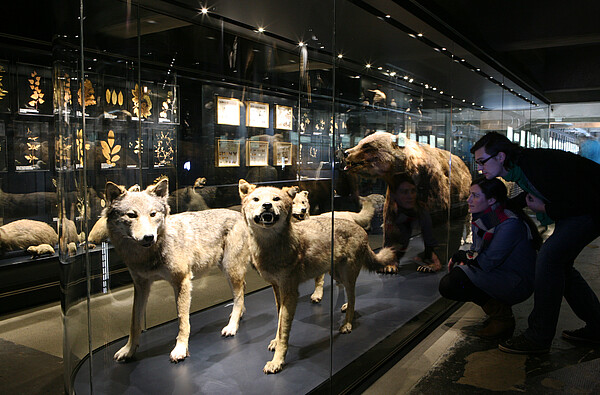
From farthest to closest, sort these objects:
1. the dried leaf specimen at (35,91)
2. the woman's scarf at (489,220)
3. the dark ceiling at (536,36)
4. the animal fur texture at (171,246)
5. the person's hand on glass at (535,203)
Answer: the dried leaf specimen at (35,91) → the dark ceiling at (536,36) → the woman's scarf at (489,220) → the person's hand on glass at (535,203) → the animal fur texture at (171,246)

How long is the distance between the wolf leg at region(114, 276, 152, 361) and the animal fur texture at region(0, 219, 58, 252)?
2957 millimetres

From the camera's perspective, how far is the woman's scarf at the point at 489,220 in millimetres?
3289

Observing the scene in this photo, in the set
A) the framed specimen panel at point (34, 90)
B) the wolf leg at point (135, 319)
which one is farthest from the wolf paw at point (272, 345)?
the framed specimen panel at point (34, 90)

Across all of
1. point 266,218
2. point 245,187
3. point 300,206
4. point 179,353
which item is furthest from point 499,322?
point 179,353

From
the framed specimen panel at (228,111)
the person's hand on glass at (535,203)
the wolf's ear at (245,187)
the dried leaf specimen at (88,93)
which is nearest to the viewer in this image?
the dried leaf specimen at (88,93)

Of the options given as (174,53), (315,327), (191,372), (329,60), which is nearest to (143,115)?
(174,53)

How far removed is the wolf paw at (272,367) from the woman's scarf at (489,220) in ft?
6.12

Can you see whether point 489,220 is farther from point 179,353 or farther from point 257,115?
point 179,353

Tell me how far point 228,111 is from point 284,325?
3.46ft

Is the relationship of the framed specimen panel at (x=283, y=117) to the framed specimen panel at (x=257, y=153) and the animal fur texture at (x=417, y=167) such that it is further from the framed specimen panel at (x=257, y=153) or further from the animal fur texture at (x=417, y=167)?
the animal fur texture at (x=417, y=167)

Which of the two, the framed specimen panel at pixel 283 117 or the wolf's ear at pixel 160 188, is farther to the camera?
the framed specimen panel at pixel 283 117

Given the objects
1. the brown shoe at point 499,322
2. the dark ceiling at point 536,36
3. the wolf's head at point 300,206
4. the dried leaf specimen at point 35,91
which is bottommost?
the brown shoe at point 499,322

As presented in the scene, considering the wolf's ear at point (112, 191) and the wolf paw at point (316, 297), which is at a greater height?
the wolf's ear at point (112, 191)

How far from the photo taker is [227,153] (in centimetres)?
210
